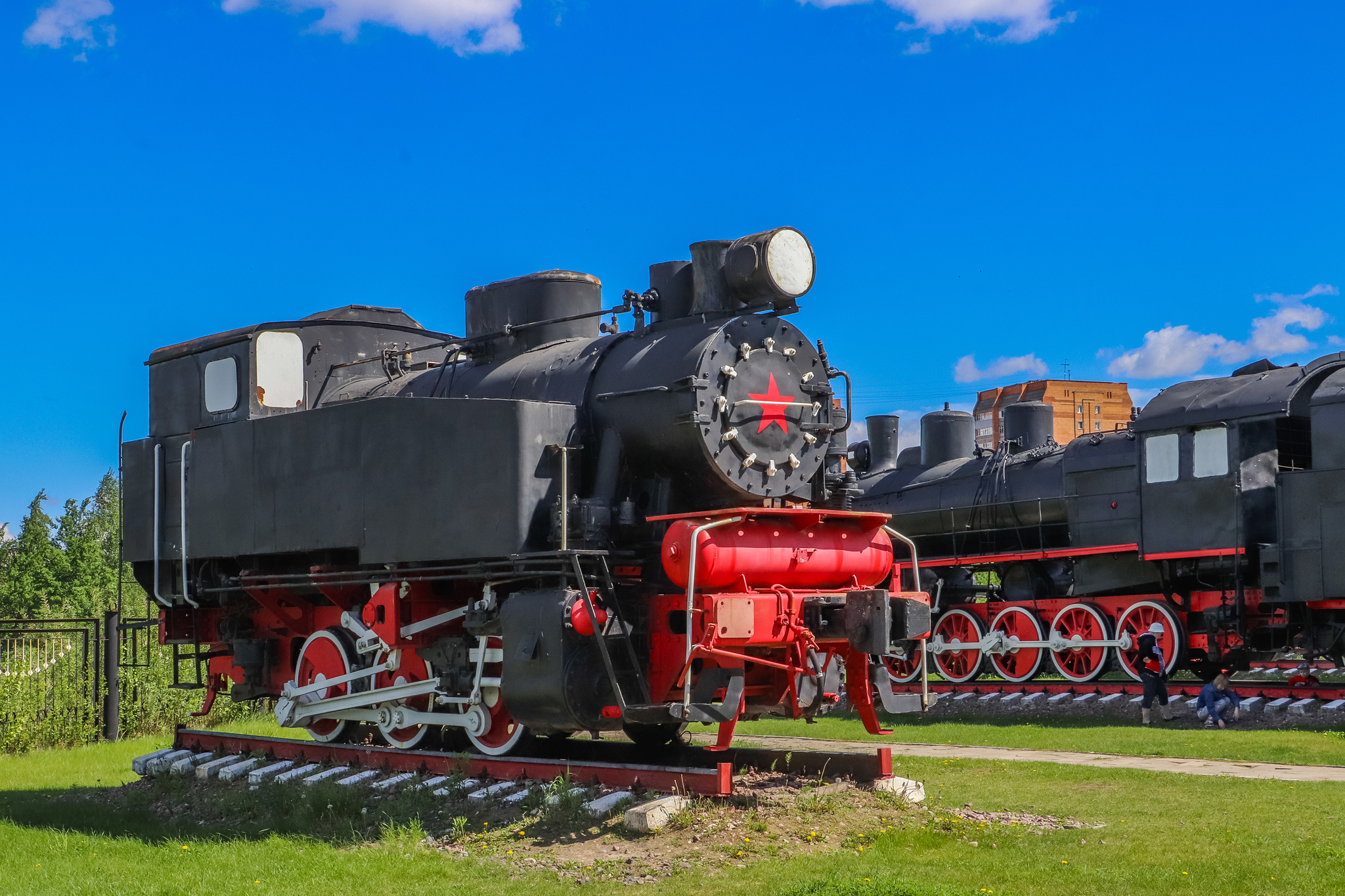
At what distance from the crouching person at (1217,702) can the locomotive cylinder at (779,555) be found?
6.35 metres

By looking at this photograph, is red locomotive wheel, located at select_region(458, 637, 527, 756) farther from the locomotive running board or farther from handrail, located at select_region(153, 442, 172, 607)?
handrail, located at select_region(153, 442, 172, 607)

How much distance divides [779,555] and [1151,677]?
25.1 feet

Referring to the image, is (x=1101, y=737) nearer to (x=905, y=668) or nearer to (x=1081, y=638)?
(x=1081, y=638)

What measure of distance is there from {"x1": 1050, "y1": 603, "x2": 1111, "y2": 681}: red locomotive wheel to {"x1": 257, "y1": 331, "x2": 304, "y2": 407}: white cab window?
10888 millimetres

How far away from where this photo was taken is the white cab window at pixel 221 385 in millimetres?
11859

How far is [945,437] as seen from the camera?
69.3ft

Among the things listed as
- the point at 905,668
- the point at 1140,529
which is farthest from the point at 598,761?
the point at 905,668

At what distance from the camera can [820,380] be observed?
10242 mm

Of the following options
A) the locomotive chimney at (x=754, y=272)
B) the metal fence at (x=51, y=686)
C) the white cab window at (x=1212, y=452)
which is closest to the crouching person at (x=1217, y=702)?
the white cab window at (x=1212, y=452)

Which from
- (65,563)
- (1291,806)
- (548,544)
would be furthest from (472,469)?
(65,563)

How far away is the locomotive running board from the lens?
8617 millimetres

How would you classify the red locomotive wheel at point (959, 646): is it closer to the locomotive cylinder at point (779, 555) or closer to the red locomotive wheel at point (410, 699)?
the locomotive cylinder at point (779, 555)

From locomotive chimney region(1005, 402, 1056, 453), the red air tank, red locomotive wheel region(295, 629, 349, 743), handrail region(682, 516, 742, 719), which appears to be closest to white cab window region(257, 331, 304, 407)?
red locomotive wheel region(295, 629, 349, 743)

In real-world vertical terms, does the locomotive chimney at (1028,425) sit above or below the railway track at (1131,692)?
above
